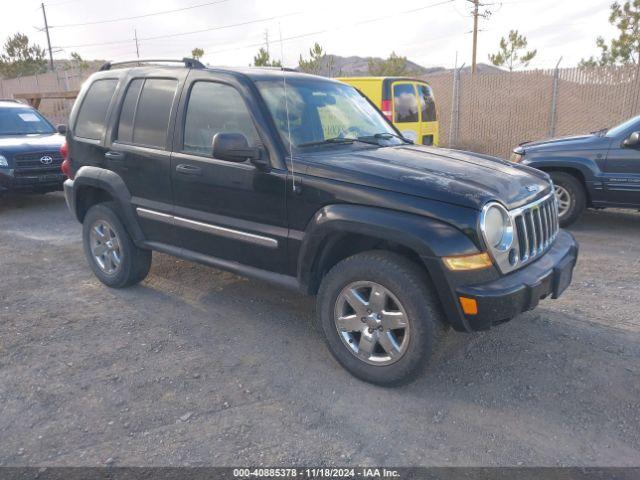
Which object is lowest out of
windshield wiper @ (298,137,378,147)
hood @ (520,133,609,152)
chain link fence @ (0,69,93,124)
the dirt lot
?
the dirt lot

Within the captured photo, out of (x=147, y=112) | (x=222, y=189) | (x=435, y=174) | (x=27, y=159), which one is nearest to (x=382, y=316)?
(x=435, y=174)

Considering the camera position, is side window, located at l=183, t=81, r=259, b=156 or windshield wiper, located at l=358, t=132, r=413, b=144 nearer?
side window, located at l=183, t=81, r=259, b=156

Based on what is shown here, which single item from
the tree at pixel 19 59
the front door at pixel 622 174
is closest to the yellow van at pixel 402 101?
the front door at pixel 622 174

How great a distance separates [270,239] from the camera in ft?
11.9

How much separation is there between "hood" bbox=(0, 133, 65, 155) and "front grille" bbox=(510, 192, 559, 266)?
779 centimetres

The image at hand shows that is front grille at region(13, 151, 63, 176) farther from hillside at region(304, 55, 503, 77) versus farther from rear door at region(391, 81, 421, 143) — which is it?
hillside at region(304, 55, 503, 77)

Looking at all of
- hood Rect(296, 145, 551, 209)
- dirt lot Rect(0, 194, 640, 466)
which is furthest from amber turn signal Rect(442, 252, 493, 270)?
dirt lot Rect(0, 194, 640, 466)

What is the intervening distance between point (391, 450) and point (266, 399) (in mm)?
831

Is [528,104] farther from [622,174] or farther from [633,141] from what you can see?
[633,141]

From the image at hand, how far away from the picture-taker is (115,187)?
454cm

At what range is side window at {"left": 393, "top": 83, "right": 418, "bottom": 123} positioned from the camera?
10086 millimetres

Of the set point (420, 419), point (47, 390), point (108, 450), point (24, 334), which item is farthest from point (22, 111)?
point (420, 419)

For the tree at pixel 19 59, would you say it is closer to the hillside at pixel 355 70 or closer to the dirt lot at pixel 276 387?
the hillside at pixel 355 70

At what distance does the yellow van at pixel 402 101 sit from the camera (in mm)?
10008
